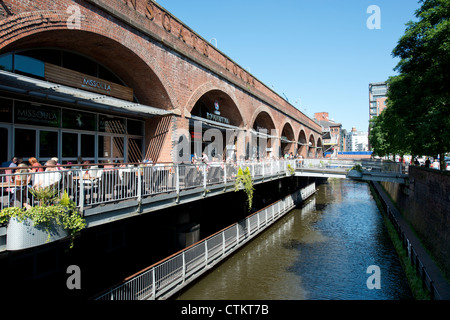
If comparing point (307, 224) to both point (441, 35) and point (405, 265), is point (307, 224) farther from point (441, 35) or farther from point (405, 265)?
point (441, 35)

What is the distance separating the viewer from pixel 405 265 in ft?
38.4

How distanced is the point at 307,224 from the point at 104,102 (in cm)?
1546

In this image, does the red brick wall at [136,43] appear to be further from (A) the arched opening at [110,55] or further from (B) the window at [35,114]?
(B) the window at [35,114]

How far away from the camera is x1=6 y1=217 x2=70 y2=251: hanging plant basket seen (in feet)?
16.0

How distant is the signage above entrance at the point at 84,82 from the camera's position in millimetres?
9438

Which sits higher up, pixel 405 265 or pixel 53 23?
pixel 53 23

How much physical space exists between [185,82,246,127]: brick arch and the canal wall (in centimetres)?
1058

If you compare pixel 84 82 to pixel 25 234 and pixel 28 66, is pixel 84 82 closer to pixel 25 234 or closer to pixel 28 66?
pixel 28 66

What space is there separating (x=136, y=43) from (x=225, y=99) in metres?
8.13

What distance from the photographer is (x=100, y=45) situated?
10.1 metres

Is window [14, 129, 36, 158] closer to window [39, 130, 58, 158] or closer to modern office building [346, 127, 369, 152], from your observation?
window [39, 130, 58, 158]

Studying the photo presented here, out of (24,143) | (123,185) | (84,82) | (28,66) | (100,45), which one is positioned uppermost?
(100,45)

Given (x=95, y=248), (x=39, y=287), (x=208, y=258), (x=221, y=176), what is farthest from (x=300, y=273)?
(x=39, y=287)
